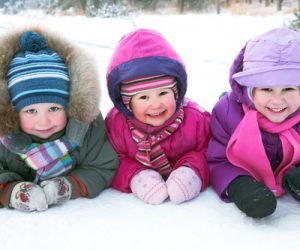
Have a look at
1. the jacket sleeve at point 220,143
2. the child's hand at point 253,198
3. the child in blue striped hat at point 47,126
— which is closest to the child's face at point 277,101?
the jacket sleeve at point 220,143

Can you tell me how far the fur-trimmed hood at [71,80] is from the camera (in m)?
1.38

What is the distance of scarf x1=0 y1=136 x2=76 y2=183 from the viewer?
146cm

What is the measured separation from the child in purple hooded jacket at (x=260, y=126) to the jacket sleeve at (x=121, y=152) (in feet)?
0.97

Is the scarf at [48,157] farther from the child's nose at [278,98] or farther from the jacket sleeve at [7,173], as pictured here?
the child's nose at [278,98]

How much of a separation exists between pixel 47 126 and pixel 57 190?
0.22m

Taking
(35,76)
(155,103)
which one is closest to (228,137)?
(155,103)

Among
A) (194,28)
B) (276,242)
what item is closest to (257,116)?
(276,242)

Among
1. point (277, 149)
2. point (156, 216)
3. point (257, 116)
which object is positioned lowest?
point (156, 216)

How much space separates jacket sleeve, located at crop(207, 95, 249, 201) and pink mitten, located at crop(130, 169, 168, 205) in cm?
20

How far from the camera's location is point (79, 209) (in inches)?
56.0

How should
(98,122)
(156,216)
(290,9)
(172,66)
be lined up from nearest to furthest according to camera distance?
(156,216)
(172,66)
(98,122)
(290,9)

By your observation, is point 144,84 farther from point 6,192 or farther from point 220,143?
point 6,192

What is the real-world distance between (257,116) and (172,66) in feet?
1.13

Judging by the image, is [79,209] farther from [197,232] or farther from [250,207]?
[250,207]
